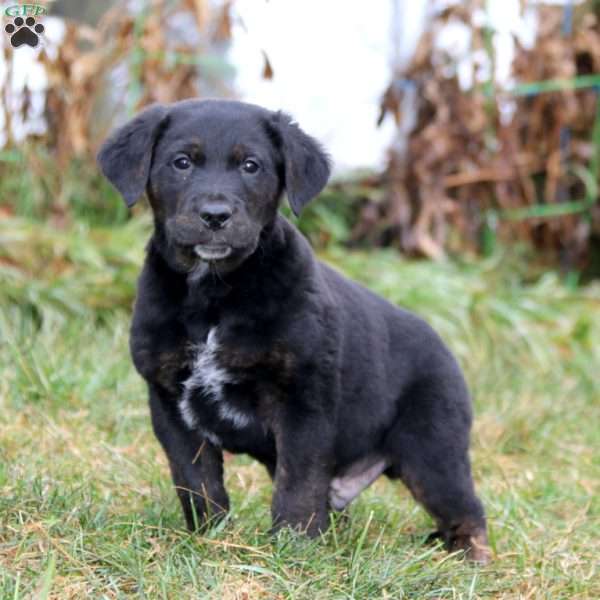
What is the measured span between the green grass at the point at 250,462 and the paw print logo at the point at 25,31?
1.41 metres

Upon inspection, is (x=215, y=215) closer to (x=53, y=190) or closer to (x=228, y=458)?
(x=228, y=458)

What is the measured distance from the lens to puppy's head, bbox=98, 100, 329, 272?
317 centimetres

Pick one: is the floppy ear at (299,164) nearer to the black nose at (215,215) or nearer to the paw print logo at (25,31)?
the black nose at (215,215)

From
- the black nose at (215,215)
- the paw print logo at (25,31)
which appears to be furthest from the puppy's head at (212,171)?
the paw print logo at (25,31)

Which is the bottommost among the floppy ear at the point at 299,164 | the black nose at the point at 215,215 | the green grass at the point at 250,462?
the green grass at the point at 250,462

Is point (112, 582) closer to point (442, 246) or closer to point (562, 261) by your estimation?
point (442, 246)

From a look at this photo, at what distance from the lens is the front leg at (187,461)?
3293mm

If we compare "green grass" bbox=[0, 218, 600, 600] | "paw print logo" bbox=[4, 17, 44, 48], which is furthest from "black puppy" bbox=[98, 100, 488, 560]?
"paw print logo" bbox=[4, 17, 44, 48]

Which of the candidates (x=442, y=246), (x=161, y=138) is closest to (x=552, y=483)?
(x=161, y=138)

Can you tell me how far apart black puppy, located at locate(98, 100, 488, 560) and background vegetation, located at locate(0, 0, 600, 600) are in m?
0.20

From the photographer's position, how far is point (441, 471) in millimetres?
3566

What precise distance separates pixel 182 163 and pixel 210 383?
71 centimetres

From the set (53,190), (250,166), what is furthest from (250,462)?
(53,190)

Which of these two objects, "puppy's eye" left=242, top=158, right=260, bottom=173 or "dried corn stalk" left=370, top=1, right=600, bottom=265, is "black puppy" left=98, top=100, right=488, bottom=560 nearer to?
"puppy's eye" left=242, top=158, right=260, bottom=173
